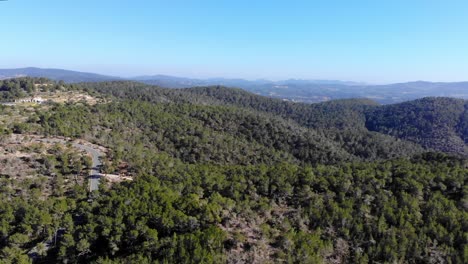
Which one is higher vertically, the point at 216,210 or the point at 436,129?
the point at 216,210

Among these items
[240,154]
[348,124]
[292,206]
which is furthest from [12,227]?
[348,124]

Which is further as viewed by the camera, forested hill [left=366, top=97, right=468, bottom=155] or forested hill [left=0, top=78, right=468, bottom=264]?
forested hill [left=366, top=97, right=468, bottom=155]

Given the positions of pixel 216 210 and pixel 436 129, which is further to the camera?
pixel 436 129

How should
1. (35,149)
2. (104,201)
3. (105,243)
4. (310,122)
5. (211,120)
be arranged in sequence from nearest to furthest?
(105,243)
(104,201)
(35,149)
(211,120)
(310,122)

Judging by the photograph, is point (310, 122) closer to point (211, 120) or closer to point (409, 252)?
point (211, 120)

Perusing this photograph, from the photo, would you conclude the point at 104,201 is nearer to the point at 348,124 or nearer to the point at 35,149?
the point at 35,149

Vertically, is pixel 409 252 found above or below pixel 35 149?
below

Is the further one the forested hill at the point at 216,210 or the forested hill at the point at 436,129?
the forested hill at the point at 436,129

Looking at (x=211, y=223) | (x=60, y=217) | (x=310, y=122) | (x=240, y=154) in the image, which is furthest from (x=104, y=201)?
(x=310, y=122)

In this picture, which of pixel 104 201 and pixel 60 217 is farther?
pixel 104 201

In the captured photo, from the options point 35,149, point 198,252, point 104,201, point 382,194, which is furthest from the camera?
point 35,149
